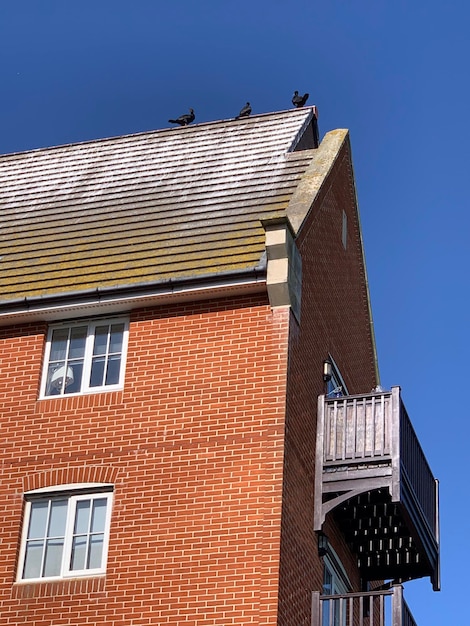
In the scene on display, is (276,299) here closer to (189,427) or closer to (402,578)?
(189,427)

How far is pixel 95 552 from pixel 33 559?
0.91m

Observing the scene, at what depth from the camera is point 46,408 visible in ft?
61.2

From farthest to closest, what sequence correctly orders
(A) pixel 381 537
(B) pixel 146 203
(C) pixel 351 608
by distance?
(B) pixel 146 203 → (A) pixel 381 537 → (C) pixel 351 608

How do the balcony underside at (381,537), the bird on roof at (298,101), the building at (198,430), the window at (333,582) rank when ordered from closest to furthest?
1. the building at (198,430)
2. the window at (333,582)
3. the balcony underside at (381,537)
4. the bird on roof at (298,101)

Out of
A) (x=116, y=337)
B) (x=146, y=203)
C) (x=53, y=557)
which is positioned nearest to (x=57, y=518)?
(x=53, y=557)

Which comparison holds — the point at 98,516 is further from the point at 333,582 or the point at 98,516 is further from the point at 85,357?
the point at 333,582

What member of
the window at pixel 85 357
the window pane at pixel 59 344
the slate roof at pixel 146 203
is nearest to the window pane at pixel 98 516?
the window at pixel 85 357

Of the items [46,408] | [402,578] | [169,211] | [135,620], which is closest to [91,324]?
[46,408]

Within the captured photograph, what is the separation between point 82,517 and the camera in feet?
58.1

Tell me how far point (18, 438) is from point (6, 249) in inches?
Answer: 166

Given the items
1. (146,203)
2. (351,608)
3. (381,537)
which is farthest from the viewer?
(146,203)

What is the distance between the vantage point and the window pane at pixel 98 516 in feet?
57.6

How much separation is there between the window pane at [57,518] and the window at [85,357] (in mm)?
1743

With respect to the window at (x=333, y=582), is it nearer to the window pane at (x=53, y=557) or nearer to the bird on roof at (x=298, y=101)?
the window pane at (x=53, y=557)
